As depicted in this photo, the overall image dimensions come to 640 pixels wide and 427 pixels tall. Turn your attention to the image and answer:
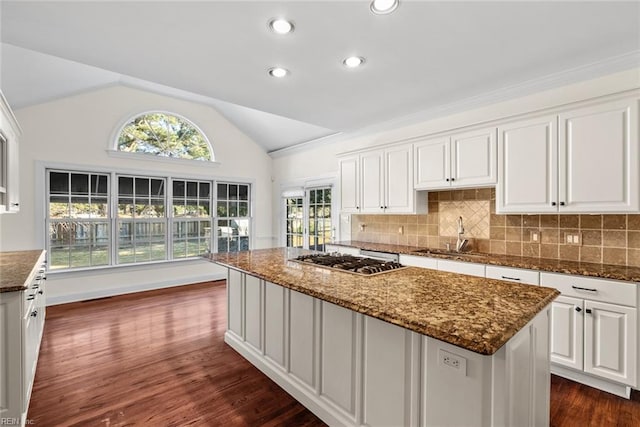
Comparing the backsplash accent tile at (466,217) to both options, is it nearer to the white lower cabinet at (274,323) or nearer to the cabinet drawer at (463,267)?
the cabinet drawer at (463,267)

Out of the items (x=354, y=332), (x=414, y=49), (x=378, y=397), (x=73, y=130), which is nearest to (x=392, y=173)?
(x=414, y=49)

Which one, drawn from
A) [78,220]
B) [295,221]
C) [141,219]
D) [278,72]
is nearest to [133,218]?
[141,219]

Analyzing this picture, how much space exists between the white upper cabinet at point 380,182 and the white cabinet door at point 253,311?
2080mm

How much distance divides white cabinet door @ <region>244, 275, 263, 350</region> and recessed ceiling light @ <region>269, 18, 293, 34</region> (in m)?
1.91

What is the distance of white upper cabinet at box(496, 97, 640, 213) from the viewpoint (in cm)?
227

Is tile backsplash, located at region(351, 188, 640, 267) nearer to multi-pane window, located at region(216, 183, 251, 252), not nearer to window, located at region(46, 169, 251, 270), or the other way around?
multi-pane window, located at region(216, 183, 251, 252)

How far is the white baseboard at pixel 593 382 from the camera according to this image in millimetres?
2174

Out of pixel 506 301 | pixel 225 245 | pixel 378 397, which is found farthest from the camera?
pixel 225 245

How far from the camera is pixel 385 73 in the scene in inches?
108

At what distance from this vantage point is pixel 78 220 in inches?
178

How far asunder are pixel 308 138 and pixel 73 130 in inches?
141

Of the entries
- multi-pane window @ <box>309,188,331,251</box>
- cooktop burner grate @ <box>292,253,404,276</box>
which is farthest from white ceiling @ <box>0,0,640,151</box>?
multi-pane window @ <box>309,188,331,251</box>

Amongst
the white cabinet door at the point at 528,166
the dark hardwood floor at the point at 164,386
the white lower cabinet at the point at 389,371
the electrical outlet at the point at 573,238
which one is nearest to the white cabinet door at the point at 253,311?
the white lower cabinet at the point at 389,371

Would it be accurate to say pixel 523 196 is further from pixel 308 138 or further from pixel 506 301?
pixel 308 138
